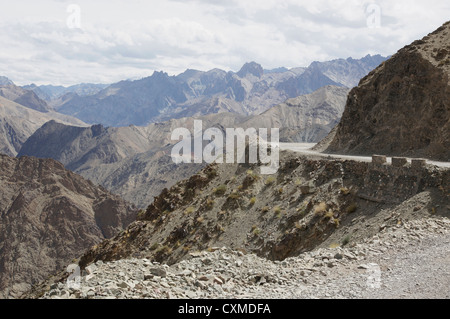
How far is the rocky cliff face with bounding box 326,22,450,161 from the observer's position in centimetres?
2485

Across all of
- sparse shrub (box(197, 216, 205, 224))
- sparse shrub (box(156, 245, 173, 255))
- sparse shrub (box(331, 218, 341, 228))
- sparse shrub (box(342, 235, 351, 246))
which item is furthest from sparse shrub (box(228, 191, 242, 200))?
sparse shrub (box(342, 235, 351, 246))

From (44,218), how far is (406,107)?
92.5 metres

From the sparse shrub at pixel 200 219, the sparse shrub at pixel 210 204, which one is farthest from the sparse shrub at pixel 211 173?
the sparse shrub at pixel 200 219

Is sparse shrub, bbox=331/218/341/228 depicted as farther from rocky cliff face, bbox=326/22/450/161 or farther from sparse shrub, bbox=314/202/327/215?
rocky cliff face, bbox=326/22/450/161

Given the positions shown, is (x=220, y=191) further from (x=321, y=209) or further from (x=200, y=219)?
(x=321, y=209)

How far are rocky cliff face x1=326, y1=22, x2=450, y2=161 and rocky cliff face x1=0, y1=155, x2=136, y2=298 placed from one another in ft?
224

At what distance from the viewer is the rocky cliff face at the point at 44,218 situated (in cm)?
8612

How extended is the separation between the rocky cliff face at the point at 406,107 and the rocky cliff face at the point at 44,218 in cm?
6840

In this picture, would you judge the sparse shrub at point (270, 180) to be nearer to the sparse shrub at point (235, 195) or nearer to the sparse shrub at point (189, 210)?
the sparse shrub at point (235, 195)

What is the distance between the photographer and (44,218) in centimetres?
10200

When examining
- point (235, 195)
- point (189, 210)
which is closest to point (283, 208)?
point (235, 195)

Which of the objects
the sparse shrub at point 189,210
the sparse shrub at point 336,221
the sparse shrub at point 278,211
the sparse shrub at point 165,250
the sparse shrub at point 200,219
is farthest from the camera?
the sparse shrub at point 189,210
